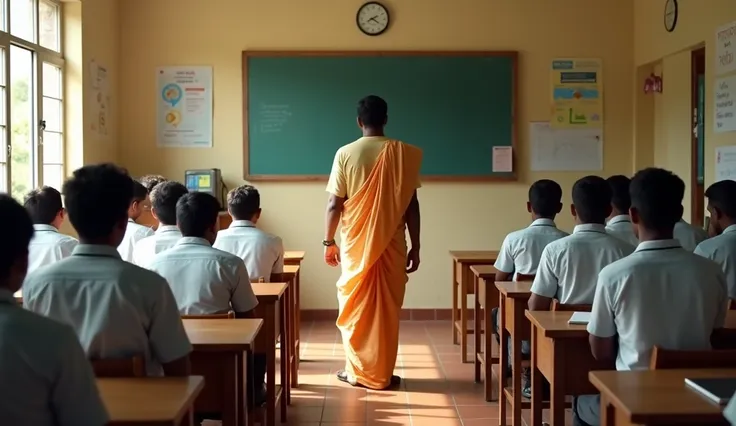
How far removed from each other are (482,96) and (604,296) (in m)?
4.53

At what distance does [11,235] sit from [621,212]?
3226mm

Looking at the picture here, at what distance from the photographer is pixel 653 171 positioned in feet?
8.24

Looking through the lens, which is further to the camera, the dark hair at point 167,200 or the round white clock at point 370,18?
the round white clock at point 370,18

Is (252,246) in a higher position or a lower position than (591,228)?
lower

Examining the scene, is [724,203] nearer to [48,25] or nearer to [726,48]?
[726,48]

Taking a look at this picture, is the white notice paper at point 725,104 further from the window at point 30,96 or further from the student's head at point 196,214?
the window at point 30,96

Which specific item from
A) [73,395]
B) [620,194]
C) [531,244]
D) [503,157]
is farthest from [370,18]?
[73,395]

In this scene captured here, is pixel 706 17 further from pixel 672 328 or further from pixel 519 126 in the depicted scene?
pixel 672 328

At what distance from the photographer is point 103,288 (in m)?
2.15

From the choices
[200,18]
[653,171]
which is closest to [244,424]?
[653,171]

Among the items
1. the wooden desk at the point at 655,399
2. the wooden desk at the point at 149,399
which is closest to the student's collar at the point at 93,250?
the wooden desk at the point at 149,399

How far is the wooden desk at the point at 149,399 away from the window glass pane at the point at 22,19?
3664 mm

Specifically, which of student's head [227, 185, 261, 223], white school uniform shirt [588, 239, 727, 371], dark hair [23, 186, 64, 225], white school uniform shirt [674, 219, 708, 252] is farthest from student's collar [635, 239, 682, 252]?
dark hair [23, 186, 64, 225]

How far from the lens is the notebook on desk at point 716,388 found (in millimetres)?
1812
